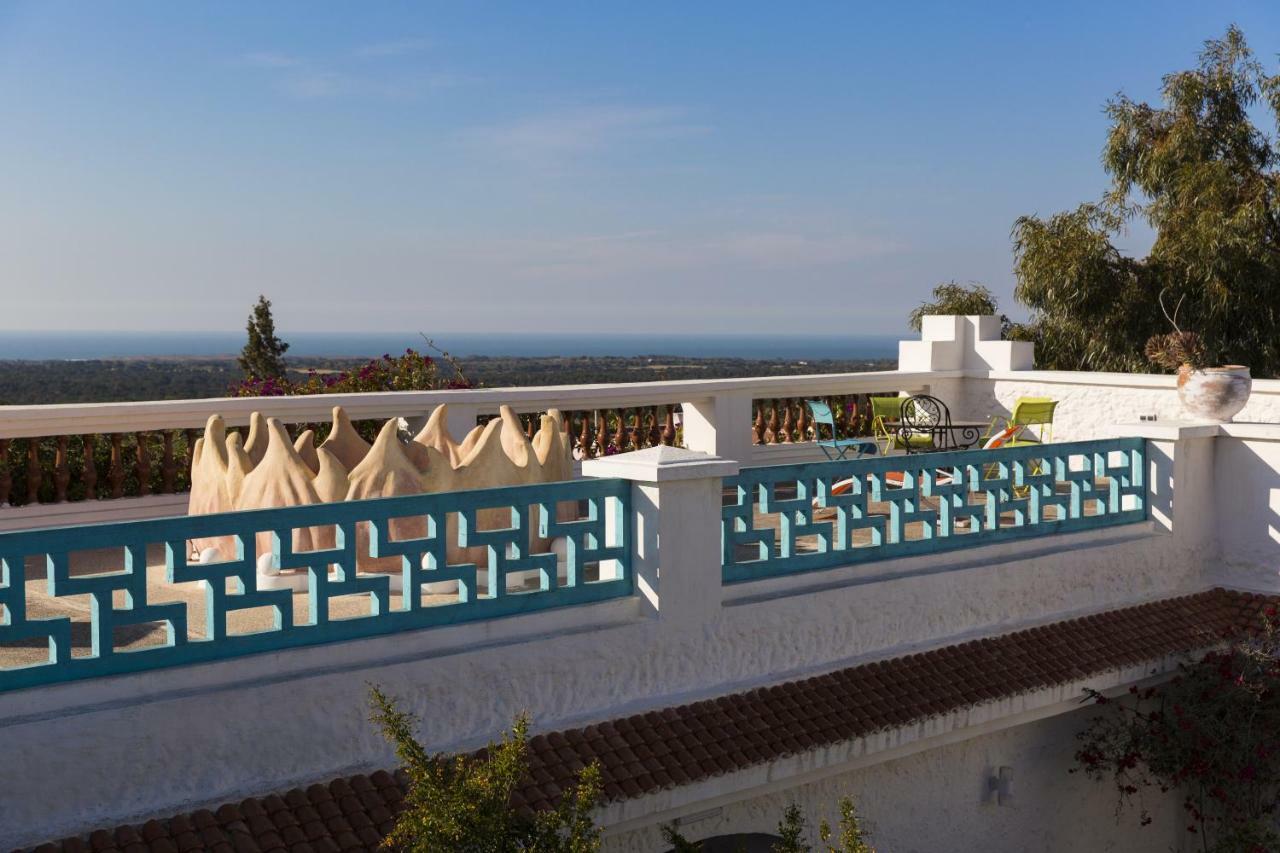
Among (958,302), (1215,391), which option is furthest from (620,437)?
(958,302)

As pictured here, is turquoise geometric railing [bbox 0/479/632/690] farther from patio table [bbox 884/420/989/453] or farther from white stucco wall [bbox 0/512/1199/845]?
patio table [bbox 884/420/989/453]

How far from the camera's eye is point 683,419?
37.1ft

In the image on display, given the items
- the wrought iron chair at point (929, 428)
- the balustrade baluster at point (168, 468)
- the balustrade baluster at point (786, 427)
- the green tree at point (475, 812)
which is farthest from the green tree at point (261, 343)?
the green tree at point (475, 812)

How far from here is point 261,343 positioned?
42.5m

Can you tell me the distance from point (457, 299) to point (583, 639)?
6127 cm

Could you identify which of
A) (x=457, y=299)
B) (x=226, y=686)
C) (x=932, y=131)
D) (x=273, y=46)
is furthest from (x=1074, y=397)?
(x=457, y=299)

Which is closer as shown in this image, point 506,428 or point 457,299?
point 506,428

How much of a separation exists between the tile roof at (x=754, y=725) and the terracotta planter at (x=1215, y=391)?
3.80ft

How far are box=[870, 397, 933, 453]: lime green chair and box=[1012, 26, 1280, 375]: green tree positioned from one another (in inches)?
492

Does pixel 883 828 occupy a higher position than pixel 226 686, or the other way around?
pixel 226 686

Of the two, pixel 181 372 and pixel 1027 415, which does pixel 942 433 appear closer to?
pixel 1027 415

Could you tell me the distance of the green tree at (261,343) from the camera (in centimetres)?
4150

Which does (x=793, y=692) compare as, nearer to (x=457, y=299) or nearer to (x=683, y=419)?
(x=683, y=419)

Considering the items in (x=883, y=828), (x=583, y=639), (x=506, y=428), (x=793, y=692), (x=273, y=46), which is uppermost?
(x=273, y=46)
